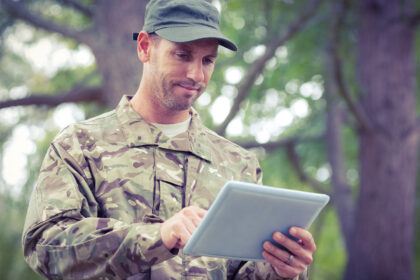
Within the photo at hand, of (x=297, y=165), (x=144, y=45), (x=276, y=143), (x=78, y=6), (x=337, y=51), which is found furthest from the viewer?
(x=297, y=165)

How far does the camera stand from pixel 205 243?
188cm

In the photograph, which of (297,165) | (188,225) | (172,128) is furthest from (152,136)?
(297,165)

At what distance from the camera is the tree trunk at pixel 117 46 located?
4977mm

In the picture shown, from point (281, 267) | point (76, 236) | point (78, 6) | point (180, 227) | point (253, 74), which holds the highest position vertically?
point (78, 6)

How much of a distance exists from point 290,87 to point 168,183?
7.35m

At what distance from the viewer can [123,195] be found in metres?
2.32

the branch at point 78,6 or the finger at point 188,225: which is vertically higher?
the branch at point 78,6

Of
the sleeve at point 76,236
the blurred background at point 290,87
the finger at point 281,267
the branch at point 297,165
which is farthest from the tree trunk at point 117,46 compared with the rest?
the branch at point 297,165

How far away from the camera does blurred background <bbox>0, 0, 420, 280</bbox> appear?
5.24 m

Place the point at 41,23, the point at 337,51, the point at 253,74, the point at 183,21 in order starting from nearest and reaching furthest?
1. the point at 183,21
2. the point at 253,74
3. the point at 41,23
4. the point at 337,51

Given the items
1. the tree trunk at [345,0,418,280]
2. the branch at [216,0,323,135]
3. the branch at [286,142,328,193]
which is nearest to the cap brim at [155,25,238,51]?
the branch at [216,0,323,135]

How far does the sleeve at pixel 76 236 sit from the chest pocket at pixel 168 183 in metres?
0.26

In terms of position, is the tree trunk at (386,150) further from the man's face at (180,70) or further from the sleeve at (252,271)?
the man's face at (180,70)

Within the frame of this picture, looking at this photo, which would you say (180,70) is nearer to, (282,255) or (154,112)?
(154,112)
